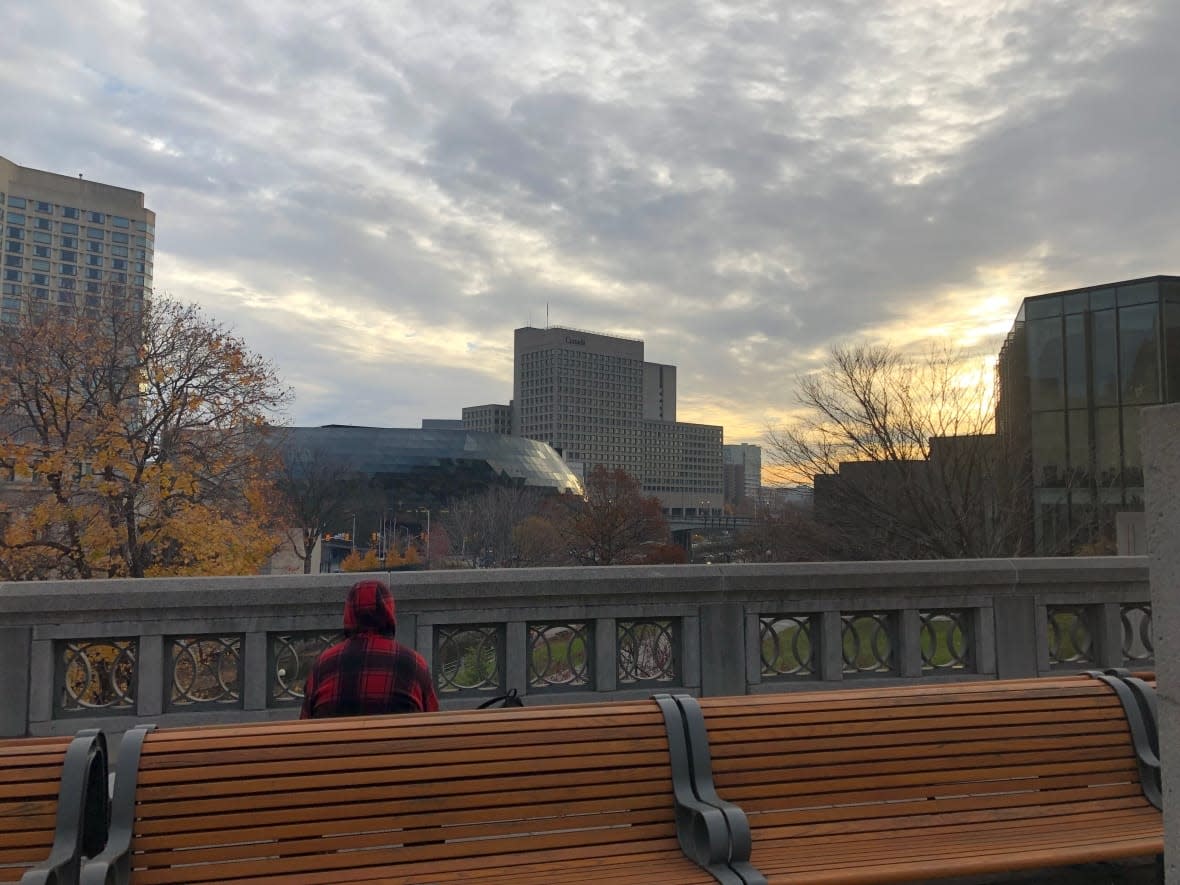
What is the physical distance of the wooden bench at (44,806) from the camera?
2.85 metres

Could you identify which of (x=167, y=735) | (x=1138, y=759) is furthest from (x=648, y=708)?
(x=1138, y=759)

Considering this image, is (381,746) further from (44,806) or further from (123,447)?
(123,447)

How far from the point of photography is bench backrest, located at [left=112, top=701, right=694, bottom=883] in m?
3.01

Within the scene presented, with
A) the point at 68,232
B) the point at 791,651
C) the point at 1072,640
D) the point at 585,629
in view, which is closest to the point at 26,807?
the point at 585,629

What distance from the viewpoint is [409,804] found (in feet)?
10.3

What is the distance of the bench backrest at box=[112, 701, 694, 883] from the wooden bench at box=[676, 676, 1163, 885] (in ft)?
1.12

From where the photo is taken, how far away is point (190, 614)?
516cm

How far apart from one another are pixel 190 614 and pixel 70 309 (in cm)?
2103

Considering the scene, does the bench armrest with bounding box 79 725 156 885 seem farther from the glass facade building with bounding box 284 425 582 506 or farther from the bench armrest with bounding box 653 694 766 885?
the glass facade building with bounding box 284 425 582 506

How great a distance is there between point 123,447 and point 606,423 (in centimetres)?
15098

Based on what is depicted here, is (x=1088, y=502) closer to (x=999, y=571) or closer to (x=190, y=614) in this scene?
(x=999, y=571)

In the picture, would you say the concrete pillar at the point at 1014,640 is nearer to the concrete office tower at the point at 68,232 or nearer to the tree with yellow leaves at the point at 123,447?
the tree with yellow leaves at the point at 123,447

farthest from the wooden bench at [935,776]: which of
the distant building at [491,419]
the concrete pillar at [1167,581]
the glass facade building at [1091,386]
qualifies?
the distant building at [491,419]

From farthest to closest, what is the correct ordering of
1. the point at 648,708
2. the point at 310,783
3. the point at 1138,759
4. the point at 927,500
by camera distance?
the point at 927,500
the point at 1138,759
the point at 648,708
the point at 310,783
